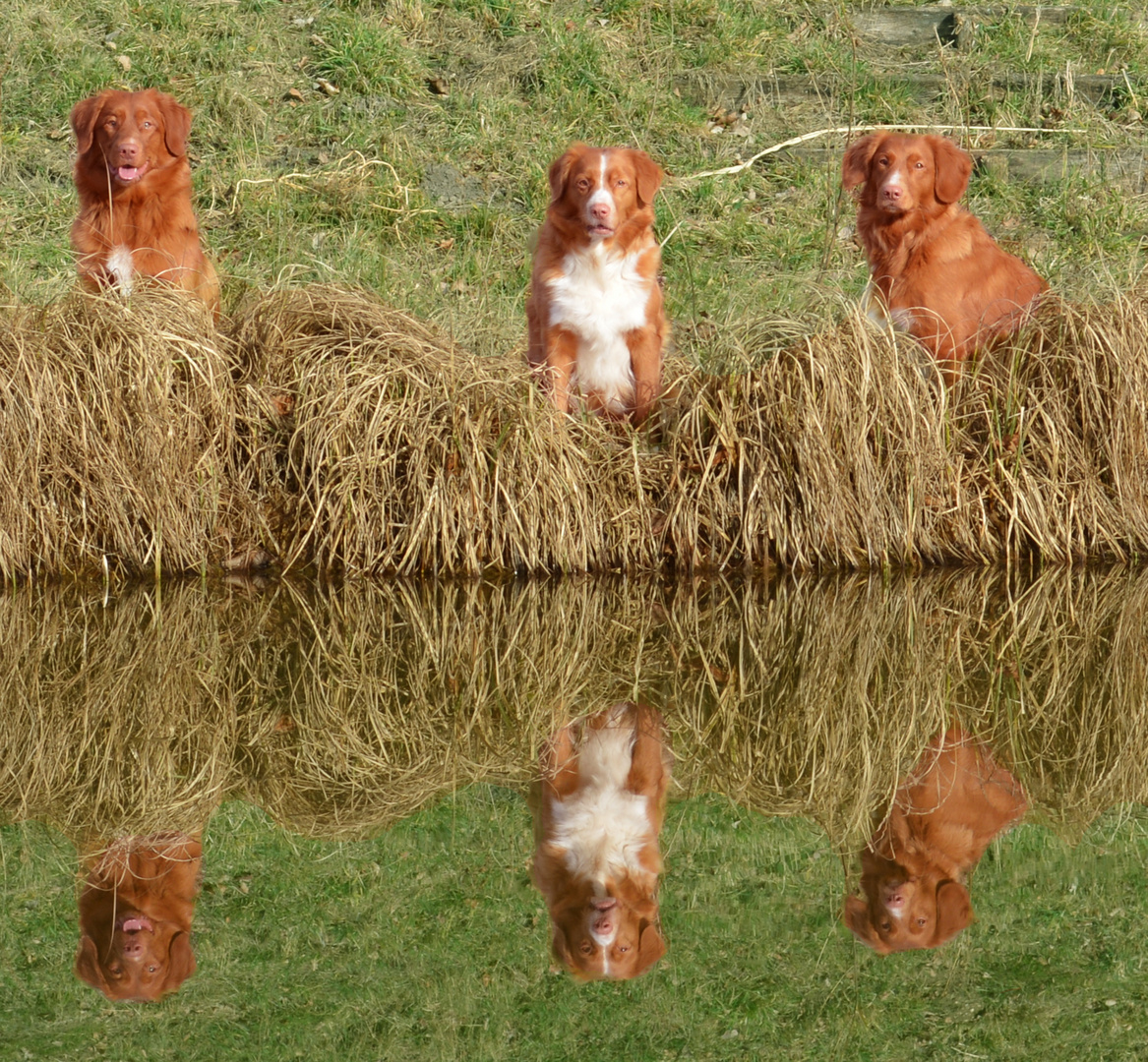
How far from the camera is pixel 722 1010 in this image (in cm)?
330

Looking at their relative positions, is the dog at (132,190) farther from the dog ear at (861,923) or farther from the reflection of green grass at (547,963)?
the dog ear at (861,923)

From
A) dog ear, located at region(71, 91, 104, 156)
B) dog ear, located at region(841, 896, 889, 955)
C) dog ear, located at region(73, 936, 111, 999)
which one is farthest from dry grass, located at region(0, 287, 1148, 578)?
dog ear, located at region(73, 936, 111, 999)

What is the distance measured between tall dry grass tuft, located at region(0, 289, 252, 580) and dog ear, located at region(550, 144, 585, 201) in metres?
1.82

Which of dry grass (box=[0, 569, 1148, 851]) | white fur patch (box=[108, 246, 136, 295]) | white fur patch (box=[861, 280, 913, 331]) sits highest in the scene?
white fur patch (box=[108, 246, 136, 295])

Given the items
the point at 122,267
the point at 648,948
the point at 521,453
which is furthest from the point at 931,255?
the point at 648,948

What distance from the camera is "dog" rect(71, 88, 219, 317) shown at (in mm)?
6598

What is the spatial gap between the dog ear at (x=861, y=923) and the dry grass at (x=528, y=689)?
0.43 meters

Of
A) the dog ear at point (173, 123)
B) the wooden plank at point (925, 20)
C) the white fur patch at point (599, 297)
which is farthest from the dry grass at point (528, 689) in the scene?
the wooden plank at point (925, 20)

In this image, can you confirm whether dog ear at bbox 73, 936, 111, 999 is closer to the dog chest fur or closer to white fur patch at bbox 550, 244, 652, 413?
the dog chest fur

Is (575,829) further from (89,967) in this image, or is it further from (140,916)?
(89,967)

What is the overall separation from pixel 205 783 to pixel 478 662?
1.36 m

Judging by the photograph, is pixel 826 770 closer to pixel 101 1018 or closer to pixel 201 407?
pixel 101 1018

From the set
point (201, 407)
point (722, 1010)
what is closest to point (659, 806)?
point (722, 1010)

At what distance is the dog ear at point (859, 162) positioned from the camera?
6.83m
